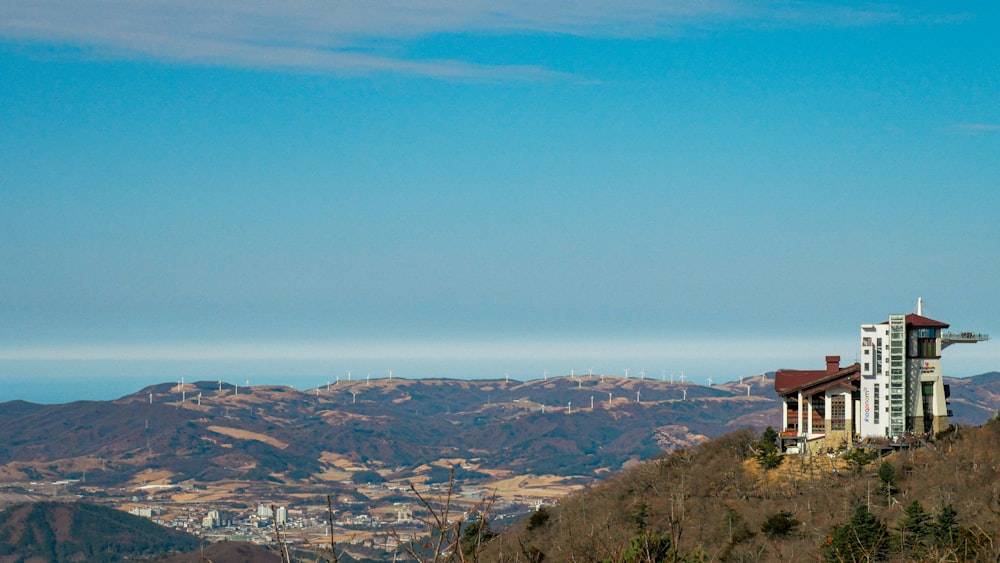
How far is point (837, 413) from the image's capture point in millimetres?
69812

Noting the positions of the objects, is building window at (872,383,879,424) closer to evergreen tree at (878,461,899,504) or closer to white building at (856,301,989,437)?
white building at (856,301,989,437)

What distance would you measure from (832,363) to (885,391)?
8466 mm

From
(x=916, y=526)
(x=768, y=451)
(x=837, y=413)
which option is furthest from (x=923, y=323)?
(x=916, y=526)

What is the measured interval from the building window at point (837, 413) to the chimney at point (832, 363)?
405cm

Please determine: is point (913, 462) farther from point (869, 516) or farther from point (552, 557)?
point (552, 557)

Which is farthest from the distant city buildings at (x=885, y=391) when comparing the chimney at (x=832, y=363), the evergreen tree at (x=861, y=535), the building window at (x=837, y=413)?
the evergreen tree at (x=861, y=535)

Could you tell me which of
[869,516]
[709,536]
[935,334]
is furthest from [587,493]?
[869,516]

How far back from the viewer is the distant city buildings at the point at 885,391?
216 feet

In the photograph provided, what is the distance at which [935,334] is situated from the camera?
221ft

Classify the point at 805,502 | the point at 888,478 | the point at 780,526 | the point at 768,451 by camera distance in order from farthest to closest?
the point at 768,451
the point at 805,502
the point at 888,478
the point at 780,526

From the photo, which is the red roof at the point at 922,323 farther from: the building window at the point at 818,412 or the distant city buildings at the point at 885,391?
the building window at the point at 818,412

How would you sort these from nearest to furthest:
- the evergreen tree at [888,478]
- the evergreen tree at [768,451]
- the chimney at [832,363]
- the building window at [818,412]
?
the evergreen tree at [888,478] → the evergreen tree at [768,451] → the building window at [818,412] → the chimney at [832,363]

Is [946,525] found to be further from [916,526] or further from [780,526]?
[780,526]

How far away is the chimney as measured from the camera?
242 ft
